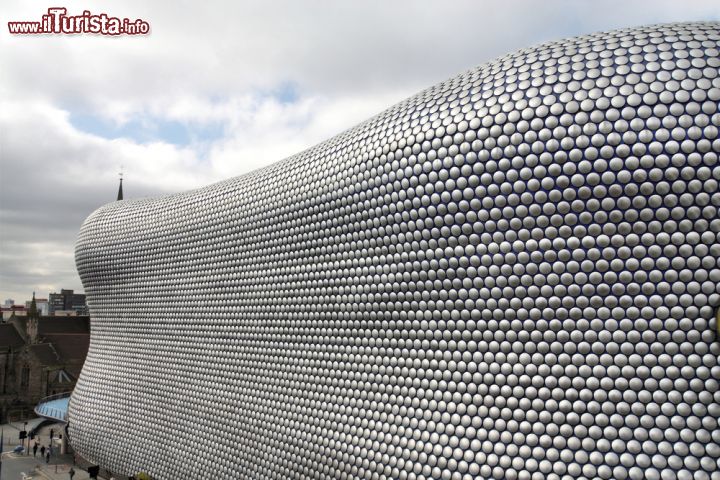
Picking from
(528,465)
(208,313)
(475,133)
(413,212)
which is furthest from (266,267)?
(528,465)

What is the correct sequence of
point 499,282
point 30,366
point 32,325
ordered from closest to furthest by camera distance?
point 499,282 < point 30,366 < point 32,325

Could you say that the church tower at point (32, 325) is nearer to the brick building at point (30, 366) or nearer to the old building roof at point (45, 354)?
the brick building at point (30, 366)

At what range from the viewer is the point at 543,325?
9969mm

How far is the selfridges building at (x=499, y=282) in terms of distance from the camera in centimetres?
905

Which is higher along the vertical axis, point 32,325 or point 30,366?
point 32,325

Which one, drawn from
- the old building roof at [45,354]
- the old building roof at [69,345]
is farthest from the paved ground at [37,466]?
the old building roof at [69,345]

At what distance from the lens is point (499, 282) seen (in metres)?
10.5

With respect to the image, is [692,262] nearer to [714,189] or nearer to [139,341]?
[714,189]

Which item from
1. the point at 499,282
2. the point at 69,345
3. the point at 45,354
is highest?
the point at 499,282

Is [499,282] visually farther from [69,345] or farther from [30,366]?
[69,345]

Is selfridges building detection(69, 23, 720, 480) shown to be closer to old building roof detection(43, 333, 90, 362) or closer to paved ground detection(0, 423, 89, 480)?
paved ground detection(0, 423, 89, 480)

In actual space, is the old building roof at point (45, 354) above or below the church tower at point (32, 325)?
below

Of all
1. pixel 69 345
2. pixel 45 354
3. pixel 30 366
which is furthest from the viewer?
pixel 69 345

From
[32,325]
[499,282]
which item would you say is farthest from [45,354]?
[499,282]
